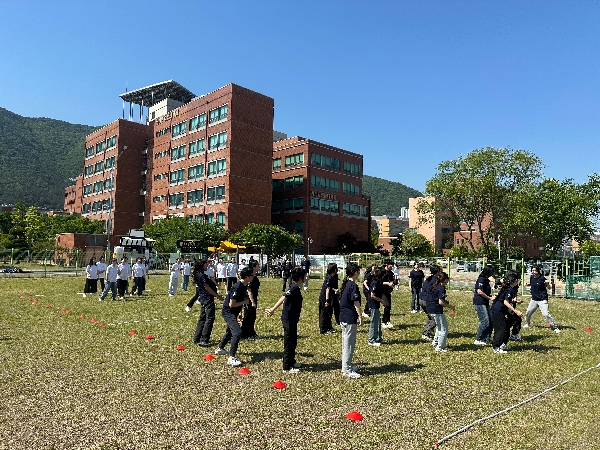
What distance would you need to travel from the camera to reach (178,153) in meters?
69.6

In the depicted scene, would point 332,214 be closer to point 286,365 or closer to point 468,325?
point 468,325

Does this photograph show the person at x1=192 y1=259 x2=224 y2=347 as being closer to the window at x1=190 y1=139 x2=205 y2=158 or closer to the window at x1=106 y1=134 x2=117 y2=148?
the window at x1=190 y1=139 x2=205 y2=158

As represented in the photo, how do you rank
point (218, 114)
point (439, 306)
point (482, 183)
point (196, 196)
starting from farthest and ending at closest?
point (196, 196)
point (218, 114)
point (482, 183)
point (439, 306)

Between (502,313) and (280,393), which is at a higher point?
(502,313)

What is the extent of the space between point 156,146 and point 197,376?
72.0m

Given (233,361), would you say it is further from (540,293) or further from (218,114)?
(218,114)

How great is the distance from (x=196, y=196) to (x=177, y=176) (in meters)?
6.66

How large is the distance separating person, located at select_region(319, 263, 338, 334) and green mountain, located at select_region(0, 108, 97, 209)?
146 meters

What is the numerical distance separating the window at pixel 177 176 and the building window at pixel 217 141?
7523 millimetres

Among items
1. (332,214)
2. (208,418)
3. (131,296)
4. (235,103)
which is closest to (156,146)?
(235,103)

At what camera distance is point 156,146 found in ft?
244

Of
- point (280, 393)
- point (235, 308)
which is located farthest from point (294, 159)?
point (280, 393)

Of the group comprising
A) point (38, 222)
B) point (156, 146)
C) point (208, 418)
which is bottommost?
point (208, 418)

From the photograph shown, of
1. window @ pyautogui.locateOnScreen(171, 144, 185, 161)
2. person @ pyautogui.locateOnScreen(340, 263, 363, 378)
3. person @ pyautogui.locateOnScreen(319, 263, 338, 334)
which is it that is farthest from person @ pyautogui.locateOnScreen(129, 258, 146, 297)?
window @ pyautogui.locateOnScreen(171, 144, 185, 161)
